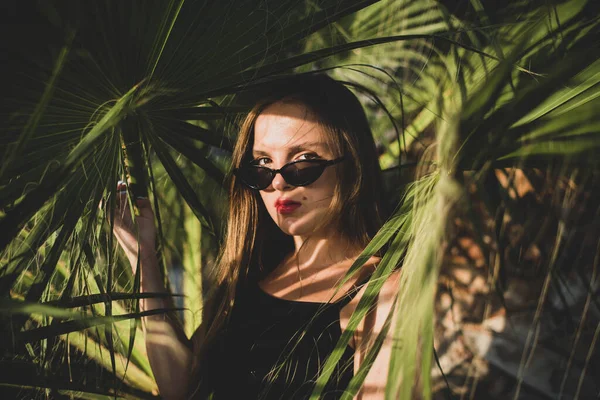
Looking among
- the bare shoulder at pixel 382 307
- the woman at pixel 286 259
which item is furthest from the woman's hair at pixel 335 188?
the bare shoulder at pixel 382 307

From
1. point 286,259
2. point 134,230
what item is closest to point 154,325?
point 134,230

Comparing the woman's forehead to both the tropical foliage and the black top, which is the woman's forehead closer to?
the tropical foliage

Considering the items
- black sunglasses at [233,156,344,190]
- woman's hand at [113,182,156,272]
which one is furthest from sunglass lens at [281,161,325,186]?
woman's hand at [113,182,156,272]

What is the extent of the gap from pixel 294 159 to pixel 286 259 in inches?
11.2

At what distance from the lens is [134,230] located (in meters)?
1.05

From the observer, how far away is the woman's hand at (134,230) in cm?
103

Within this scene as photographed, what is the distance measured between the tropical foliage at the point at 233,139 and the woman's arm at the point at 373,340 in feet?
0.19

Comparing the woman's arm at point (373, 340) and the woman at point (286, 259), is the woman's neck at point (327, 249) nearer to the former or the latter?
the woman at point (286, 259)

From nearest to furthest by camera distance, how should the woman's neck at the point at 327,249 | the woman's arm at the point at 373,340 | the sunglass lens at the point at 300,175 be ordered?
the woman's arm at the point at 373,340 < the sunglass lens at the point at 300,175 < the woman's neck at the point at 327,249

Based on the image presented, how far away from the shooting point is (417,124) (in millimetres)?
1172

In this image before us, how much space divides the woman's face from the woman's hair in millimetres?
16

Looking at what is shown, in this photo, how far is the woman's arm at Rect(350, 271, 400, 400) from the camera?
2.63 feet

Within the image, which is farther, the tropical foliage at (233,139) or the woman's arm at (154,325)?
the woman's arm at (154,325)

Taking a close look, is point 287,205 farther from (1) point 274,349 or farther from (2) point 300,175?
(1) point 274,349
